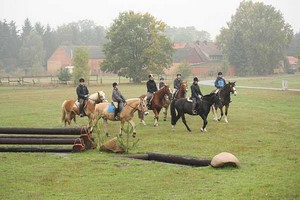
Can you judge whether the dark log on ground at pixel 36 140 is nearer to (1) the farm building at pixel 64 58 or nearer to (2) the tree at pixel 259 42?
(2) the tree at pixel 259 42

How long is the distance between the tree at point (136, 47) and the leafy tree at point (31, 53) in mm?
55122

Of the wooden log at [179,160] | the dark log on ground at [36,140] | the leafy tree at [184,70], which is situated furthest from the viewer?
the leafy tree at [184,70]

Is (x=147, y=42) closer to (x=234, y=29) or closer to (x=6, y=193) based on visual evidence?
(x=234, y=29)

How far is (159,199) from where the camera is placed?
11.8m

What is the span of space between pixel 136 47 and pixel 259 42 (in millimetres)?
39945

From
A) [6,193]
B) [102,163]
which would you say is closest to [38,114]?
[102,163]

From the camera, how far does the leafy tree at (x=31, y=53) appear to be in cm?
13188

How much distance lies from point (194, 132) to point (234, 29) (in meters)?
88.0

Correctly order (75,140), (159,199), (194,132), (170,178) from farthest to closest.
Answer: (194,132)
(75,140)
(170,178)
(159,199)

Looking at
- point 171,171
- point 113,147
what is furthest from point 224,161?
point 113,147

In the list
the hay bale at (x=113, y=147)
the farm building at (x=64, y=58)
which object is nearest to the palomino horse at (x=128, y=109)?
the hay bale at (x=113, y=147)

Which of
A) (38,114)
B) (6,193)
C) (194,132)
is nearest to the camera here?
(6,193)

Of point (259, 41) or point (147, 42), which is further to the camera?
point (259, 41)

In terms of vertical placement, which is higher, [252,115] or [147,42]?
[147,42]
